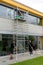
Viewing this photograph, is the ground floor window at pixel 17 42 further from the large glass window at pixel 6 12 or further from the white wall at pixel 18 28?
the large glass window at pixel 6 12

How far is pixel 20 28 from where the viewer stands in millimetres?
26828

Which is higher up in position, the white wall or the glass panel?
the white wall

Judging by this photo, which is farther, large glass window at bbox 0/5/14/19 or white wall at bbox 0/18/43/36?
large glass window at bbox 0/5/14/19

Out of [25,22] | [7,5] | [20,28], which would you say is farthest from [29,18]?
[7,5]

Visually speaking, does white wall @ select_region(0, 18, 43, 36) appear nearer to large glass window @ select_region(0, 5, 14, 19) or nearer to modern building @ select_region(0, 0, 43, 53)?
modern building @ select_region(0, 0, 43, 53)

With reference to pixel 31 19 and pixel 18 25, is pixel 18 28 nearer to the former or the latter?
pixel 18 25

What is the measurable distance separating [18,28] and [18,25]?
1.16 meters

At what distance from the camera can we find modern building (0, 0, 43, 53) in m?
23.9

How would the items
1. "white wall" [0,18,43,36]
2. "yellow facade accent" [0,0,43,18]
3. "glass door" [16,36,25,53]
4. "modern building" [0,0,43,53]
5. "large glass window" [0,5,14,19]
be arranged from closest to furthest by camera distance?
"white wall" [0,18,43,36], "large glass window" [0,5,14,19], "modern building" [0,0,43,53], "yellow facade accent" [0,0,43,18], "glass door" [16,36,25,53]

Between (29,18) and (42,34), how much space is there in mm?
5283

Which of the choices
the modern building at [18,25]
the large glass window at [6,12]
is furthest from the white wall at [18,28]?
the large glass window at [6,12]

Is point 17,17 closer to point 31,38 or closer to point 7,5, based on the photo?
point 7,5

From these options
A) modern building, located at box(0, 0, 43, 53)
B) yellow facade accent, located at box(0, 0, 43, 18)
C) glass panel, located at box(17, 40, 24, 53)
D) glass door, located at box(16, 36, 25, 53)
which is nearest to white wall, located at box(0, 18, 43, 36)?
modern building, located at box(0, 0, 43, 53)

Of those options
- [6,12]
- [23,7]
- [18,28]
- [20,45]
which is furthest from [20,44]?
[6,12]
